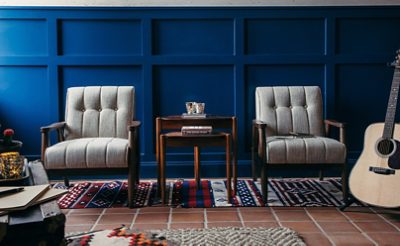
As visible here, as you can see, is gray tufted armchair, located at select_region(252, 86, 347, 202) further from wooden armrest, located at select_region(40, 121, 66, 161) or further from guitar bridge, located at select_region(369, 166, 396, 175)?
wooden armrest, located at select_region(40, 121, 66, 161)

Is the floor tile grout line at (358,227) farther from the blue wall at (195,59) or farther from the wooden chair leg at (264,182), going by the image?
the blue wall at (195,59)

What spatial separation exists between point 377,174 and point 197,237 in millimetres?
1273

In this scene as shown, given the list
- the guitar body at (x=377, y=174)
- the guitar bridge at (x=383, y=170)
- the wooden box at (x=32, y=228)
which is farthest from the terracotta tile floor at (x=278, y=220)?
the wooden box at (x=32, y=228)

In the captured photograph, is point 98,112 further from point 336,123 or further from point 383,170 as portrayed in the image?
point 383,170

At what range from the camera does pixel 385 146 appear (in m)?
3.06

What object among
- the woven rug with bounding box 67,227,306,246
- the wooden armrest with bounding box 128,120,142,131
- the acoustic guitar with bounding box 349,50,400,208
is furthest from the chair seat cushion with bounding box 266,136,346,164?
the wooden armrest with bounding box 128,120,142,131

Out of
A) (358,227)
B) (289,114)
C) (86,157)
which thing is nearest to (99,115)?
(86,157)

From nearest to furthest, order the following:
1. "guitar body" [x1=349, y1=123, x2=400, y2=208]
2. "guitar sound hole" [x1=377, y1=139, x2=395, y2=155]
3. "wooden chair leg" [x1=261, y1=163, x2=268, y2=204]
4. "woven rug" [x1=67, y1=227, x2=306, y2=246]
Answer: "woven rug" [x1=67, y1=227, x2=306, y2=246], "guitar body" [x1=349, y1=123, x2=400, y2=208], "guitar sound hole" [x1=377, y1=139, x2=395, y2=155], "wooden chair leg" [x1=261, y1=163, x2=268, y2=204]

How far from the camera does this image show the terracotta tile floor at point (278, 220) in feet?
8.59

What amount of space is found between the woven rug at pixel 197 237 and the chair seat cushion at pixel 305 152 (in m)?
0.66

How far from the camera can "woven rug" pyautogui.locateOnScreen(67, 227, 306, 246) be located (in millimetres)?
2451

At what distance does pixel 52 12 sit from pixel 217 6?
4.82 feet

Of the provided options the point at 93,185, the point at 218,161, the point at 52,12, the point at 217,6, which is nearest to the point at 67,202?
the point at 93,185

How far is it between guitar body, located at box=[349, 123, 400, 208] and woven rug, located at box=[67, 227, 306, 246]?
0.69 meters
